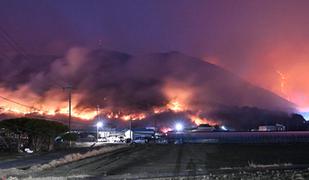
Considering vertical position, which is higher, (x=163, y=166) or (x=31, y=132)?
(x=31, y=132)

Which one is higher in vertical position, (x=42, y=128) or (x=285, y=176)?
(x=42, y=128)

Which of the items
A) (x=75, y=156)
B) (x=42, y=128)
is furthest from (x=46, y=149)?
(x=75, y=156)

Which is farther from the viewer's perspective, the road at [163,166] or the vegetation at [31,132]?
the vegetation at [31,132]

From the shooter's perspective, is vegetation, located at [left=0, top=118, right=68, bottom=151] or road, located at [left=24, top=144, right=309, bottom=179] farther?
vegetation, located at [left=0, top=118, right=68, bottom=151]

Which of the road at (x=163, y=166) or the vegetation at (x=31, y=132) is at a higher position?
the vegetation at (x=31, y=132)

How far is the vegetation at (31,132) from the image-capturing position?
8106 centimetres

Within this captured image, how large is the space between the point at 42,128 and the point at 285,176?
59138 millimetres

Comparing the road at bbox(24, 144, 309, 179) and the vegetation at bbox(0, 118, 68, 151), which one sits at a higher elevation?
the vegetation at bbox(0, 118, 68, 151)

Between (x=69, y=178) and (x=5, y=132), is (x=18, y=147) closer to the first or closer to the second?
(x=5, y=132)

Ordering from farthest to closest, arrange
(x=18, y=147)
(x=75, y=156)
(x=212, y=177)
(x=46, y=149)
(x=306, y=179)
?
(x=46, y=149)
(x=18, y=147)
(x=75, y=156)
(x=212, y=177)
(x=306, y=179)

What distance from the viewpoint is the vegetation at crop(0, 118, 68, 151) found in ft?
266

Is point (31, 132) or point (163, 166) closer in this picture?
point (163, 166)

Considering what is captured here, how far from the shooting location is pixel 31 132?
8150cm

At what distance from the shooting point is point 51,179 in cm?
3173
